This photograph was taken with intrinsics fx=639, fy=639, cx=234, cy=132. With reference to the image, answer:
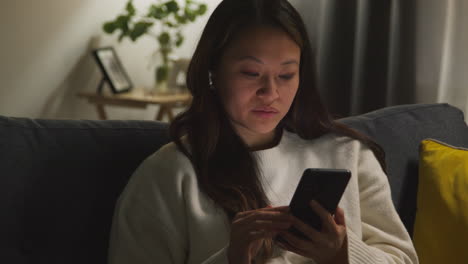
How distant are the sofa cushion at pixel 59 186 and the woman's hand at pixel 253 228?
30 centimetres

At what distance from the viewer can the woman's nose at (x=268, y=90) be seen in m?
1.22

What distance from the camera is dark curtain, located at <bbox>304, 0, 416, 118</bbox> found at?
257cm

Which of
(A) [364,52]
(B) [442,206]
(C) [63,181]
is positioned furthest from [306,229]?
(A) [364,52]

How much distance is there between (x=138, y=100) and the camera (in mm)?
3154

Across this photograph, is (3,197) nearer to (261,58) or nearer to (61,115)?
(261,58)

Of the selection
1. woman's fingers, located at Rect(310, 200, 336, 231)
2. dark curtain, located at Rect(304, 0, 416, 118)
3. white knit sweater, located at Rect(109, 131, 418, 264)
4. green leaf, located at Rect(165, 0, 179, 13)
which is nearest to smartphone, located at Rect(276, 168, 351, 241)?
woman's fingers, located at Rect(310, 200, 336, 231)

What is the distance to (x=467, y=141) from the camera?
1782 mm

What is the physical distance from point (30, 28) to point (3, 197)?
2.23m

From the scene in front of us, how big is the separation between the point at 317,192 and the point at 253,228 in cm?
12

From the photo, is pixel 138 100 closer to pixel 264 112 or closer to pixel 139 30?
pixel 139 30

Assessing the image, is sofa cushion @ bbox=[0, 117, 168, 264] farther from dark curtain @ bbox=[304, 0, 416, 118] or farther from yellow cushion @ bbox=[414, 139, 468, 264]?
dark curtain @ bbox=[304, 0, 416, 118]

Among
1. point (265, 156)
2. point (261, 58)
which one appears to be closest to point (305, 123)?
point (265, 156)

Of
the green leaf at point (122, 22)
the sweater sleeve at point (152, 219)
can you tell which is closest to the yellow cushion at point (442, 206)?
the sweater sleeve at point (152, 219)

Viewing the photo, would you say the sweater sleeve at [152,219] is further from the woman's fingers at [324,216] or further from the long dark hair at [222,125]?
the woman's fingers at [324,216]
